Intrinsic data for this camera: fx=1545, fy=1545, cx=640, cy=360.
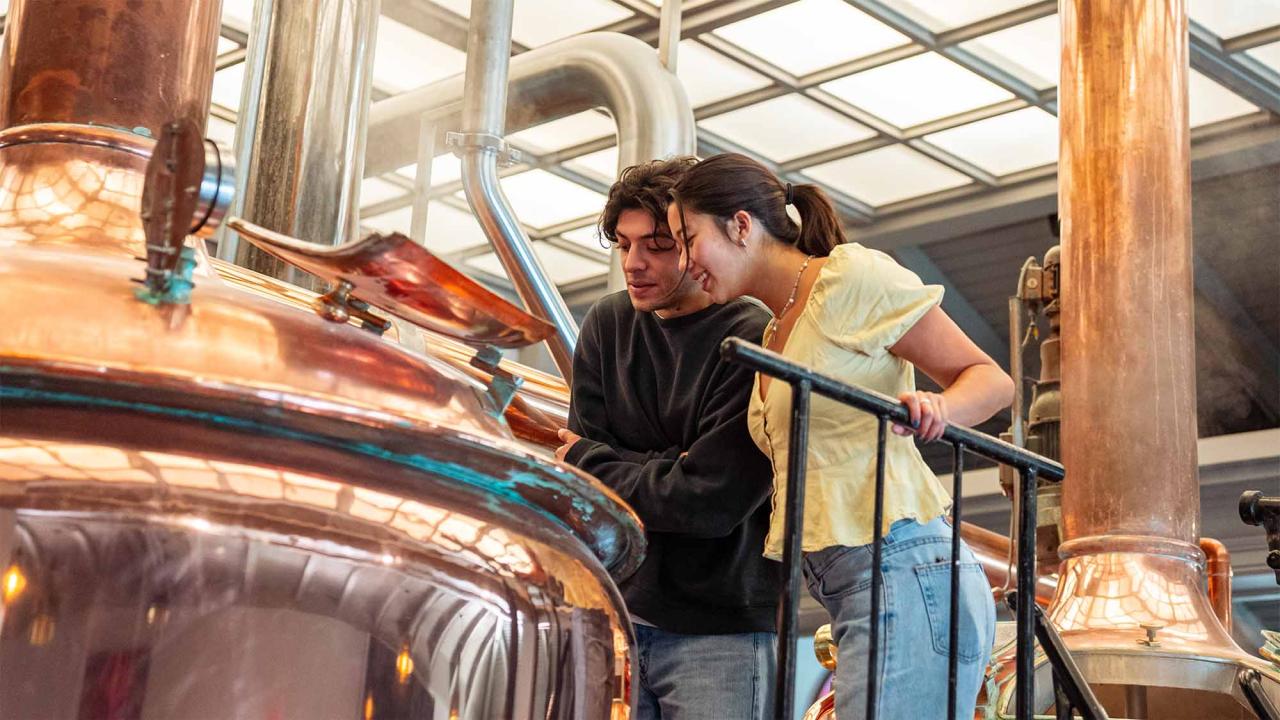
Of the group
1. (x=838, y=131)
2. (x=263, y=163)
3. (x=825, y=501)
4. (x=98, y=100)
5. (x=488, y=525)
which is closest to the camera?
(x=488, y=525)

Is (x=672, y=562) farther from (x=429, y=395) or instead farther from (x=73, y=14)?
(x=73, y=14)

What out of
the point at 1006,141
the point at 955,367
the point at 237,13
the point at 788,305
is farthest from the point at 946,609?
the point at 1006,141

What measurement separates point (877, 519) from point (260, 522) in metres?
0.74

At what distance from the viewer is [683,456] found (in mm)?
1971

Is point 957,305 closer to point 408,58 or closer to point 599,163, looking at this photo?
point 599,163

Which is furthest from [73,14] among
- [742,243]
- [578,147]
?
[578,147]

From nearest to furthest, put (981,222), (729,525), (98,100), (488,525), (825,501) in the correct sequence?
(488,525)
(98,100)
(825,501)
(729,525)
(981,222)

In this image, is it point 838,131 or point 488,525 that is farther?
point 838,131

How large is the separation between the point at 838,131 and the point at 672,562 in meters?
5.96

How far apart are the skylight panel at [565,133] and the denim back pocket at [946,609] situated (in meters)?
5.80

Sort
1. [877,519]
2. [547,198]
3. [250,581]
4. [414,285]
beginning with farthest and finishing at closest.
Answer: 1. [547,198]
2. [877,519]
3. [414,285]
4. [250,581]

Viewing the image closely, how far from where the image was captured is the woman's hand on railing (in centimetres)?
170

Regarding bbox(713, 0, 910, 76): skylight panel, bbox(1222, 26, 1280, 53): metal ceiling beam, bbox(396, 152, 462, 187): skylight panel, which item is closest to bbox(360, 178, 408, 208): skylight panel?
bbox(396, 152, 462, 187): skylight panel

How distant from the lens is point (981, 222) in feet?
27.5
